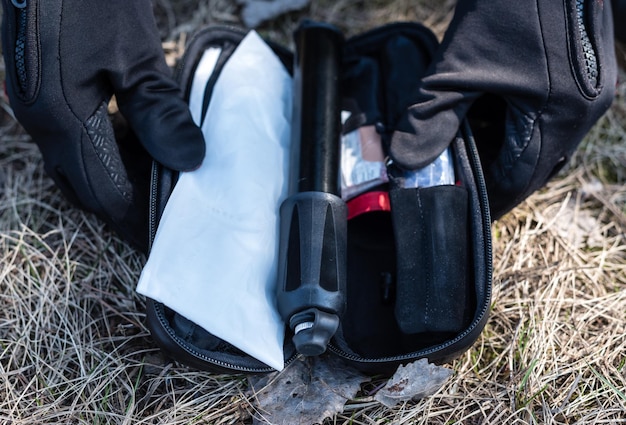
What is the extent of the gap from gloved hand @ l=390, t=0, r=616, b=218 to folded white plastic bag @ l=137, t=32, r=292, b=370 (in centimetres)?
34

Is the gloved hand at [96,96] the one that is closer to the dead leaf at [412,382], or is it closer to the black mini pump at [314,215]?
the black mini pump at [314,215]

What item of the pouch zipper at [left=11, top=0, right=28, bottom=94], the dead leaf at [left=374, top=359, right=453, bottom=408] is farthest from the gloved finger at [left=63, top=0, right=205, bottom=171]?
the dead leaf at [left=374, top=359, right=453, bottom=408]

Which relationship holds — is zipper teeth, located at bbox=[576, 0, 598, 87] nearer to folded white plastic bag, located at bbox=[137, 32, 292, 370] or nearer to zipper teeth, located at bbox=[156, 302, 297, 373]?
folded white plastic bag, located at bbox=[137, 32, 292, 370]

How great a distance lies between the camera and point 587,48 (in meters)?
1.51

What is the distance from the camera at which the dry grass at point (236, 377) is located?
146 centimetres

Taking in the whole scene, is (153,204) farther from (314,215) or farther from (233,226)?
(314,215)

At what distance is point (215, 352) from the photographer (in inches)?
54.4

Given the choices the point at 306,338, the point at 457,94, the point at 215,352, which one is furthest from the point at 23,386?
the point at 457,94

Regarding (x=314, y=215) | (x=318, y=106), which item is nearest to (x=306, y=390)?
(x=314, y=215)

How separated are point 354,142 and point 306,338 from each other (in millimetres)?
606

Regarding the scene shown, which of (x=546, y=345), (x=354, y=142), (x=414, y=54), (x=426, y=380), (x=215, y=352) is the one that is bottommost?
(x=546, y=345)

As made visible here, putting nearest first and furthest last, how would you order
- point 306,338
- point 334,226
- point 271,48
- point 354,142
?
1. point 306,338
2. point 334,226
3. point 354,142
4. point 271,48

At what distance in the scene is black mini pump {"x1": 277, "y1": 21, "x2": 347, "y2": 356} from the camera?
1328 millimetres

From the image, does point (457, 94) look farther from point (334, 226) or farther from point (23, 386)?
point (23, 386)
